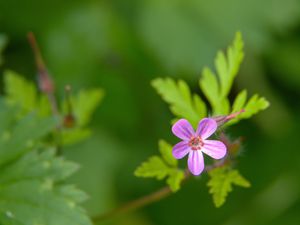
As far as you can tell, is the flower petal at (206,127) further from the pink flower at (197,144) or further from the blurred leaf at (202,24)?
the blurred leaf at (202,24)

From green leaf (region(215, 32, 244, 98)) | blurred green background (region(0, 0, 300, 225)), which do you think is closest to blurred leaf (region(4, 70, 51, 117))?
green leaf (region(215, 32, 244, 98))

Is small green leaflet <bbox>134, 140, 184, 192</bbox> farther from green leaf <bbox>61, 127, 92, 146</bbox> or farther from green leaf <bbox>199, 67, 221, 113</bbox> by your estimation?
green leaf <bbox>61, 127, 92, 146</bbox>

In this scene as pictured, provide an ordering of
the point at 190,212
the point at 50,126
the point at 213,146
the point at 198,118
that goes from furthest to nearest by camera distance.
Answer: the point at 190,212 < the point at 50,126 < the point at 198,118 < the point at 213,146

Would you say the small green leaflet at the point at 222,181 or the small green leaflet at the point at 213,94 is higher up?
the small green leaflet at the point at 213,94

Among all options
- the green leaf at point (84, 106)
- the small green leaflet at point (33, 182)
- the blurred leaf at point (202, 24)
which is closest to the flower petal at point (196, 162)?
the small green leaflet at point (33, 182)

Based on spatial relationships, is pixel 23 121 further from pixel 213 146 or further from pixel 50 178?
pixel 213 146

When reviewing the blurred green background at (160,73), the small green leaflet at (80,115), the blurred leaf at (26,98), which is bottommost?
the small green leaflet at (80,115)

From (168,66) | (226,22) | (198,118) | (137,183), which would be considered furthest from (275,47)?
(198,118)
